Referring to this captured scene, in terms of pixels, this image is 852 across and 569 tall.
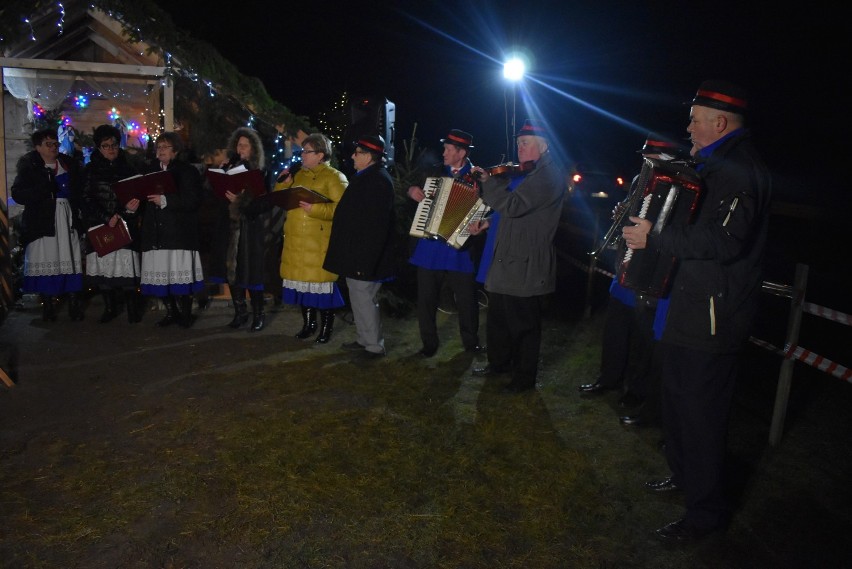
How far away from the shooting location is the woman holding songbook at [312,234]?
20.9 feet

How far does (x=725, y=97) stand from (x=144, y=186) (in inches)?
219

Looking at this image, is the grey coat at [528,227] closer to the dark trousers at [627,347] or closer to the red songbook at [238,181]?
the dark trousers at [627,347]

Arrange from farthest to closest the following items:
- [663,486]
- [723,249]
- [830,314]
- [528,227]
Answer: [528,227] < [830,314] < [663,486] < [723,249]

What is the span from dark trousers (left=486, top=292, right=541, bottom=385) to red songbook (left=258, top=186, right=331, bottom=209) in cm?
202

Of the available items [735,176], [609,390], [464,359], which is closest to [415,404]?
[464,359]

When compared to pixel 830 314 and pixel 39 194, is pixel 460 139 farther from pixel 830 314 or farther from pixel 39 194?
pixel 39 194

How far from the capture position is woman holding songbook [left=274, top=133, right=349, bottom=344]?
6.36m

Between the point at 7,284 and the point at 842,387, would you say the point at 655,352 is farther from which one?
the point at 7,284

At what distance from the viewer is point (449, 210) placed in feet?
18.3

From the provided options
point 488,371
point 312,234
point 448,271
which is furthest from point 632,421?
point 312,234

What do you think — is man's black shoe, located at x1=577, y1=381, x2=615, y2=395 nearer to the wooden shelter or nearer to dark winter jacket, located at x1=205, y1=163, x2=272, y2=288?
dark winter jacket, located at x1=205, y1=163, x2=272, y2=288

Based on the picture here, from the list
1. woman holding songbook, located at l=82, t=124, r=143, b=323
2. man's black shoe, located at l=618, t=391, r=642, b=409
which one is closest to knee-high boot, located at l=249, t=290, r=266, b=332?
woman holding songbook, located at l=82, t=124, r=143, b=323

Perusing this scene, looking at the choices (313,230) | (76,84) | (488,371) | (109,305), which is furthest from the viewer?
(76,84)

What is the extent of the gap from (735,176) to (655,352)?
1.97 meters
